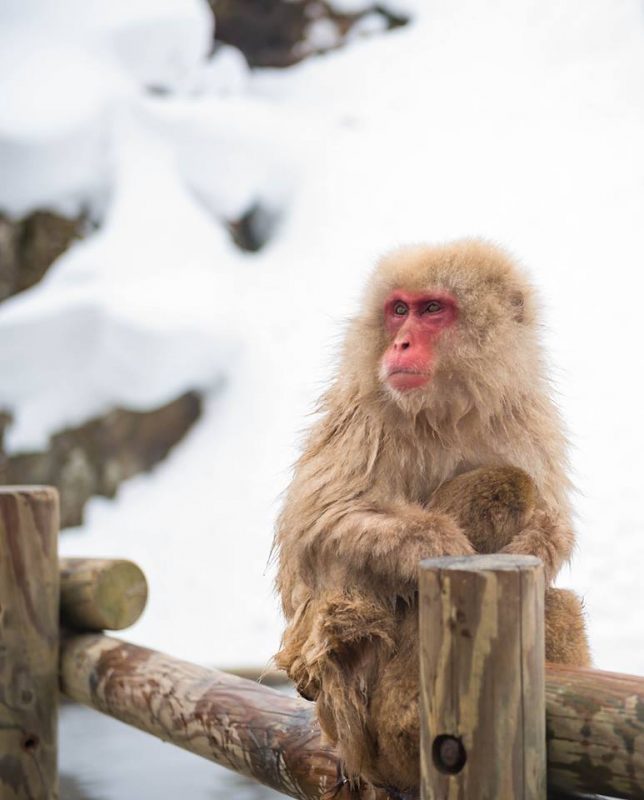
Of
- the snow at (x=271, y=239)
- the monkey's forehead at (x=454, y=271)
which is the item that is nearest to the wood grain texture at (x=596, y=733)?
the monkey's forehead at (x=454, y=271)

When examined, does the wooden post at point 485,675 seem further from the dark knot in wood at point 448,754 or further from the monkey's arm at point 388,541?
the monkey's arm at point 388,541

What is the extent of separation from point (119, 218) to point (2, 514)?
594 cm

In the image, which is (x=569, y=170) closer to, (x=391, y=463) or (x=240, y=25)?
(x=240, y=25)

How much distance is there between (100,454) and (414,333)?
5671 millimetres

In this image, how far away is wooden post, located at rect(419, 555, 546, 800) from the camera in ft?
5.26

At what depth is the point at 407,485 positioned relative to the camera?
219 cm

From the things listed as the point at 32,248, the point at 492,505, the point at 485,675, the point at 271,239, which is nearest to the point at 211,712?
the point at 492,505

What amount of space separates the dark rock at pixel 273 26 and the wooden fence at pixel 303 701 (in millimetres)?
9580

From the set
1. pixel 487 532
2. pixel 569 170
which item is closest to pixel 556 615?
pixel 487 532

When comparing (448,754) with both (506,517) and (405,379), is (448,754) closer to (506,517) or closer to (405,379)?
(506,517)

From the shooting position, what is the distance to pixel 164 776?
492 cm

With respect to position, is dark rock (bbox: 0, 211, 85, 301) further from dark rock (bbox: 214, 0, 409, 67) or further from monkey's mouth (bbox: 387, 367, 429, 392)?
monkey's mouth (bbox: 387, 367, 429, 392)

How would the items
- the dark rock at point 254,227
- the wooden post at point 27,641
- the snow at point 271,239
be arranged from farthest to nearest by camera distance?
the dark rock at point 254,227, the snow at point 271,239, the wooden post at point 27,641

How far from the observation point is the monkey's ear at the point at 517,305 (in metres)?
2.32
